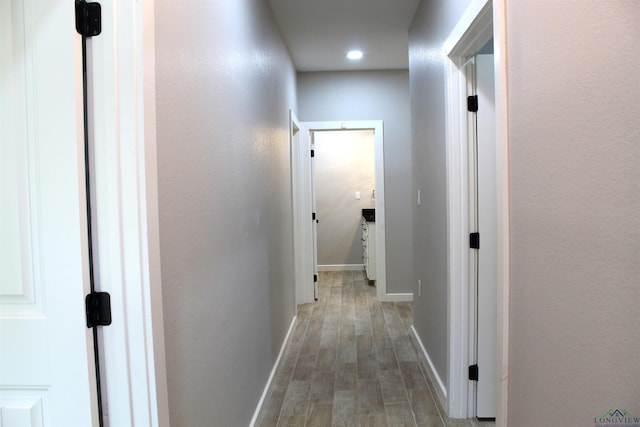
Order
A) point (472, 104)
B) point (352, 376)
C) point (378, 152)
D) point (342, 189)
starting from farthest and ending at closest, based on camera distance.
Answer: point (342, 189)
point (378, 152)
point (352, 376)
point (472, 104)

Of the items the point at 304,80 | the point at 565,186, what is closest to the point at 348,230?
the point at 304,80

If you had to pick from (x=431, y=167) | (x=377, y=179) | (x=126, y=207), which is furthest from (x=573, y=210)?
(x=377, y=179)

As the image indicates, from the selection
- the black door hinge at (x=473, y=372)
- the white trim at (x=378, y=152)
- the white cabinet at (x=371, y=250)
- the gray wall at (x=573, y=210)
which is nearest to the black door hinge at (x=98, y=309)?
the gray wall at (x=573, y=210)

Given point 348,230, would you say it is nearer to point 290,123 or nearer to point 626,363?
point 290,123

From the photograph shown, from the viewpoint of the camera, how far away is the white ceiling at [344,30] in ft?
9.79

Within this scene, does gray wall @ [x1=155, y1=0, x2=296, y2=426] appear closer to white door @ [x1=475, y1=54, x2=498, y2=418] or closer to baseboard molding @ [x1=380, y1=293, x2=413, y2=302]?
white door @ [x1=475, y1=54, x2=498, y2=418]

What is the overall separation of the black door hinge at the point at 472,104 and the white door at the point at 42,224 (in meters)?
1.82

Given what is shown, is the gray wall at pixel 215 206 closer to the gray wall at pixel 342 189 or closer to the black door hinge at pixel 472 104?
the black door hinge at pixel 472 104

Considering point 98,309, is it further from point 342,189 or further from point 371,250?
point 342,189

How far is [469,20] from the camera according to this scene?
5.77 ft

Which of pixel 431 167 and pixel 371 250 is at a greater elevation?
pixel 431 167

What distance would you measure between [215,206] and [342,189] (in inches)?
199

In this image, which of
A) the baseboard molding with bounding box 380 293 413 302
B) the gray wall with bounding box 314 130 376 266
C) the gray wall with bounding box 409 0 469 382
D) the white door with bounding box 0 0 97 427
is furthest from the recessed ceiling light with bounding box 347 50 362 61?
the white door with bounding box 0 0 97 427

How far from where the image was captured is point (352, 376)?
278cm
